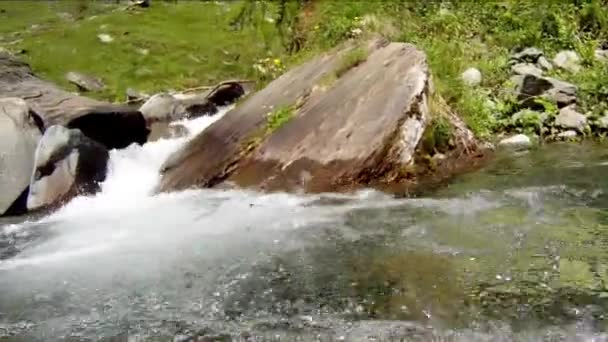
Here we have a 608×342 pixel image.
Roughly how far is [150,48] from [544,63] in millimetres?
11466

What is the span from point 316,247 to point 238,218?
169 centimetres

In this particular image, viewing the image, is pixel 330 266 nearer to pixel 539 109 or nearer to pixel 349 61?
pixel 349 61

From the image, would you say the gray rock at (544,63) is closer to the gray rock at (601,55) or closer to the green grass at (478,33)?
the green grass at (478,33)

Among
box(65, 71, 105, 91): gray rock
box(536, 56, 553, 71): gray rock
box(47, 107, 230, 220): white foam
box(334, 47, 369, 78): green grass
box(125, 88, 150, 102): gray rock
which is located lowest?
box(125, 88, 150, 102): gray rock

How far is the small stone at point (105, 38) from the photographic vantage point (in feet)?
71.6

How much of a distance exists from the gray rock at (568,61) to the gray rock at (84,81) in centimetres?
1104

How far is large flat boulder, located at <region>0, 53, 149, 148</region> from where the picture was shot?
13648 millimetres

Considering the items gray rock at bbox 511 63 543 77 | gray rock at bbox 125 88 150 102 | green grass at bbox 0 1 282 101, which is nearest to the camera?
gray rock at bbox 511 63 543 77

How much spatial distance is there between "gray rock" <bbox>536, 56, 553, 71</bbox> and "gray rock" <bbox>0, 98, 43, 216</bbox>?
9.43 m

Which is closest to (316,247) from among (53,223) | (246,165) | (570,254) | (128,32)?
(570,254)

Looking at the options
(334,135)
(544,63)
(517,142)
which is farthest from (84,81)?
(517,142)

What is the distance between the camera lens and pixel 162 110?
16.6m

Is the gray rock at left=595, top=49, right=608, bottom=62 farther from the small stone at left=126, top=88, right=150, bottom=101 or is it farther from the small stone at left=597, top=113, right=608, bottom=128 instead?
the small stone at left=126, top=88, right=150, bottom=101

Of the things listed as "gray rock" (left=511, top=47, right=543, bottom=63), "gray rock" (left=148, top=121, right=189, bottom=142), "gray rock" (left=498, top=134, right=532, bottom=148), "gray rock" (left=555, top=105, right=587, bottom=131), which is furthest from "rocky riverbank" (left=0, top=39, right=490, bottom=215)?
"gray rock" (left=511, top=47, right=543, bottom=63)
